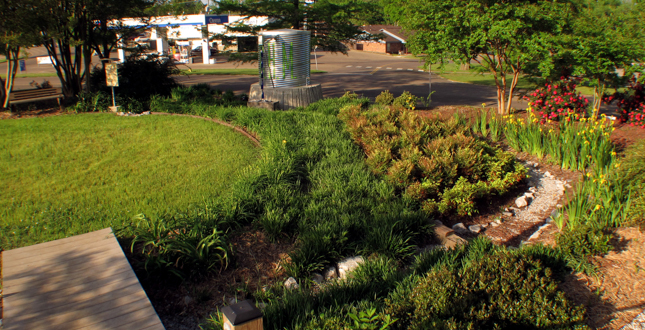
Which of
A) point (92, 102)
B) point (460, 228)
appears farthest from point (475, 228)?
point (92, 102)

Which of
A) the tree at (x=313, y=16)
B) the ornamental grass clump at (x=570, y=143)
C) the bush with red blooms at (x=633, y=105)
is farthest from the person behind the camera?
the tree at (x=313, y=16)

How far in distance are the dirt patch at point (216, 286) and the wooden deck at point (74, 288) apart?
29 centimetres

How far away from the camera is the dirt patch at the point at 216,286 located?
417cm

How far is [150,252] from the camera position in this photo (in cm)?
461

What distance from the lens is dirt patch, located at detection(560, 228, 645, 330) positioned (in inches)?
151

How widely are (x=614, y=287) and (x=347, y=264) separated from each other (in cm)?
266

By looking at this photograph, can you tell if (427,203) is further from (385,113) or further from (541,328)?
(385,113)

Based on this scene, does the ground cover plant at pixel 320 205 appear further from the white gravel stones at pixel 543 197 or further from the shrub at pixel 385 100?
the shrub at pixel 385 100

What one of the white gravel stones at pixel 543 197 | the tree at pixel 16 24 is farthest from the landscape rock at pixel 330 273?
the tree at pixel 16 24

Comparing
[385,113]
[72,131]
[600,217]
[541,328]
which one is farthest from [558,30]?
[72,131]

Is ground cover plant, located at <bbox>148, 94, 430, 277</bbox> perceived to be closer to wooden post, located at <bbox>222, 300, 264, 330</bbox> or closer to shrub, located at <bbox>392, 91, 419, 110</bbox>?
wooden post, located at <bbox>222, 300, 264, 330</bbox>

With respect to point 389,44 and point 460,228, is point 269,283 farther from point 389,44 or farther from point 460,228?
point 389,44

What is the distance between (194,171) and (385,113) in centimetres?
468

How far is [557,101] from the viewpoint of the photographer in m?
9.32
